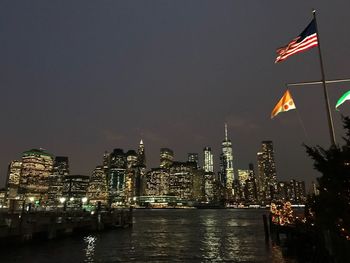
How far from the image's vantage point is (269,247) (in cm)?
3966

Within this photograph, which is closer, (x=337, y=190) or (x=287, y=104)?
(x=337, y=190)

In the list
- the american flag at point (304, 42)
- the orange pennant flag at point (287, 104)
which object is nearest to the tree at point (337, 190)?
the orange pennant flag at point (287, 104)

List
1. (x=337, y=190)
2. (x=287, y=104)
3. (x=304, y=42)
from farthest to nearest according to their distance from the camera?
(x=287, y=104)
(x=304, y=42)
(x=337, y=190)

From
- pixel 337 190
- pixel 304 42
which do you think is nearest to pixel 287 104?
pixel 304 42

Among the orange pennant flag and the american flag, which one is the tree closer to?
the orange pennant flag

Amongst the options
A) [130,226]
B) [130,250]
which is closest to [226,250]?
[130,250]

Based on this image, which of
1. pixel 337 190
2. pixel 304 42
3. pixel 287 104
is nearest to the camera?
pixel 337 190

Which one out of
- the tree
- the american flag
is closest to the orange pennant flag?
the american flag

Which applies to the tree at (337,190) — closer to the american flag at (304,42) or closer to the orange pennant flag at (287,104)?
the orange pennant flag at (287,104)

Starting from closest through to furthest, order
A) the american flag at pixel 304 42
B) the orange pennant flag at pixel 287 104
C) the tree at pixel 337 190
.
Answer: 1. the tree at pixel 337 190
2. the american flag at pixel 304 42
3. the orange pennant flag at pixel 287 104

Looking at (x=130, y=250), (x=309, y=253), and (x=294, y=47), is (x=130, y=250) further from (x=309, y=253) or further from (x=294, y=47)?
(x=294, y=47)

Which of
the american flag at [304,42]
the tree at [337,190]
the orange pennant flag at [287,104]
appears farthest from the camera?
the orange pennant flag at [287,104]

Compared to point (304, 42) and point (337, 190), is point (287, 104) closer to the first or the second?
point (304, 42)

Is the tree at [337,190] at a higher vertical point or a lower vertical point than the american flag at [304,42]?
lower
